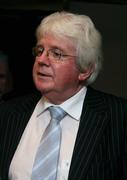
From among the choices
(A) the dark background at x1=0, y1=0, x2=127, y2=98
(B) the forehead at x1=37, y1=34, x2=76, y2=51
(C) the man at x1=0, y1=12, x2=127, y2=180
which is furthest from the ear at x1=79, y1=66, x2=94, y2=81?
(A) the dark background at x1=0, y1=0, x2=127, y2=98

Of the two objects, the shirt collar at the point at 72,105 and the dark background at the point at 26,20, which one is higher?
the dark background at the point at 26,20

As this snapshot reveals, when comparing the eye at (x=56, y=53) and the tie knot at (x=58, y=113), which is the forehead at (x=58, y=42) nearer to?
the eye at (x=56, y=53)

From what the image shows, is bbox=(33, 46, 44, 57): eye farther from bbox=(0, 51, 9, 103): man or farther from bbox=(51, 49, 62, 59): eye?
bbox=(0, 51, 9, 103): man

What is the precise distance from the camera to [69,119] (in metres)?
1.69

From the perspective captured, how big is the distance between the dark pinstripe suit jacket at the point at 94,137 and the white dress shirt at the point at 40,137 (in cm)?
2

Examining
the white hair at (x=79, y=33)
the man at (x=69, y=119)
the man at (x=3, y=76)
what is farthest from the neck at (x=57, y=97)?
the man at (x=3, y=76)

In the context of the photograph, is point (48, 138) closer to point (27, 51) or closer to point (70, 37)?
point (70, 37)

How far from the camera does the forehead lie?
1.60 m

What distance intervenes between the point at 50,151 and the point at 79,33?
47cm

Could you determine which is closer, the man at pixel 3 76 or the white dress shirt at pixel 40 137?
the white dress shirt at pixel 40 137

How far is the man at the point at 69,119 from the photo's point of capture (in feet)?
5.26

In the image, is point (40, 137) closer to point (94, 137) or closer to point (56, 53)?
point (94, 137)

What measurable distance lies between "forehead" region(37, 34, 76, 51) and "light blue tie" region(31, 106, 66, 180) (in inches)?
10.0

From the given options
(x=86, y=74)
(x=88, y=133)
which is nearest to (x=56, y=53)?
(x=86, y=74)
